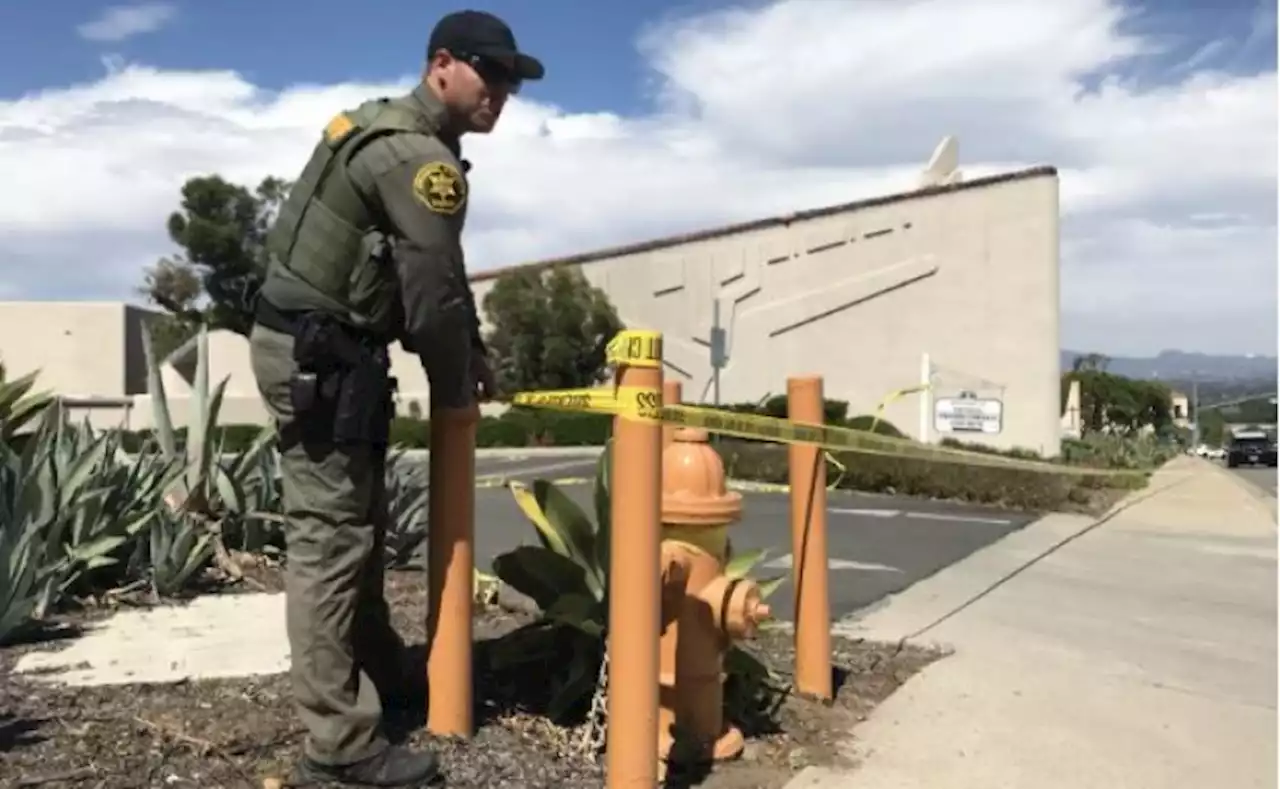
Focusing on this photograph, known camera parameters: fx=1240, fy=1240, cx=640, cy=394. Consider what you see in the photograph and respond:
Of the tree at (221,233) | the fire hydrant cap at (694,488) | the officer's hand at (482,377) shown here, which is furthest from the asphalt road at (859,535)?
the tree at (221,233)

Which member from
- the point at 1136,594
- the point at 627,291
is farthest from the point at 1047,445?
the point at 1136,594

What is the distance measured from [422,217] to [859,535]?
7.59m

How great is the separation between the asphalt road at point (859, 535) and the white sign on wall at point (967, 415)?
7726mm

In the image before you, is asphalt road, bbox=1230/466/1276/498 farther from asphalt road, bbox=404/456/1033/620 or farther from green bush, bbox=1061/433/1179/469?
asphalt road, bbox=404/456/1033/620

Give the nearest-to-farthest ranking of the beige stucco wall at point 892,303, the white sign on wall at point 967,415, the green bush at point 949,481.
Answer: the green bush at point 949,481 < the white sign on wall at point 967,415 < the beige stucco wall at point 892,303

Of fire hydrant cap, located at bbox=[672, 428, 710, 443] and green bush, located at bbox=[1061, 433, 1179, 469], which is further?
green bush, located at bbox=[1061, 433, 1179, 469]

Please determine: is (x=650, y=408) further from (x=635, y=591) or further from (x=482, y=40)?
Result: (x=482, y=40)

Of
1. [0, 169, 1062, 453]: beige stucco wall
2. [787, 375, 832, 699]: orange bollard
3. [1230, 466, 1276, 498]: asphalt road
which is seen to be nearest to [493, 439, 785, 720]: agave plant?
[787, 375, 832, 699]: orange bollard

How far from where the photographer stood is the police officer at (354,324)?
2.82 metres

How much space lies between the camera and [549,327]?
32.1 metres

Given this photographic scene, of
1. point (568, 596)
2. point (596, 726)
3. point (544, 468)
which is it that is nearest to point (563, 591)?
point (568, 596)

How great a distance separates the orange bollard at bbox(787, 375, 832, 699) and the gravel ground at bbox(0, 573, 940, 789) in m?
0.11

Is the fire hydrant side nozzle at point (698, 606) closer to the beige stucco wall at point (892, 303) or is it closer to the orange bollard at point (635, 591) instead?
the orange bollard at point (635, 591)

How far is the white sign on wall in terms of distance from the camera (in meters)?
21.3
